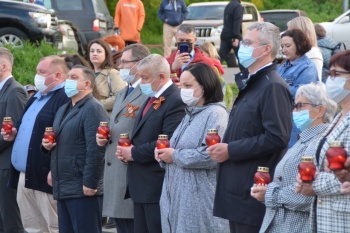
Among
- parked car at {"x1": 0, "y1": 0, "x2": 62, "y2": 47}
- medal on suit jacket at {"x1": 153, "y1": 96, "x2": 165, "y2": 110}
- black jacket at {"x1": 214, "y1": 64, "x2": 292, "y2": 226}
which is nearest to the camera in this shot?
black jacket at {"x1": 214, "y1": 64, "x2": 292, "y2": 226}

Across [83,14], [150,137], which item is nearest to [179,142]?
Answer: [150,137]

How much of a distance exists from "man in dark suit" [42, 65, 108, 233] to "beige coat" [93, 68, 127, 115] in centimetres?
127

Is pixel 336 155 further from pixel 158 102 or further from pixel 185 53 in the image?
pixel 185 53

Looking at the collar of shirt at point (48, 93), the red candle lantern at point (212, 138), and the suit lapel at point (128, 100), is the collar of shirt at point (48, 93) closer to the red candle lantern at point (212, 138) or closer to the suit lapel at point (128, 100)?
the suit lapel at point (128, 100)

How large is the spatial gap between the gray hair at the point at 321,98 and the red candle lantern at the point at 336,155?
0.85 meters

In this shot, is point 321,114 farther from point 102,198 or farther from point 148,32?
point 148,32

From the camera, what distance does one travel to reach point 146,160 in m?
6.98

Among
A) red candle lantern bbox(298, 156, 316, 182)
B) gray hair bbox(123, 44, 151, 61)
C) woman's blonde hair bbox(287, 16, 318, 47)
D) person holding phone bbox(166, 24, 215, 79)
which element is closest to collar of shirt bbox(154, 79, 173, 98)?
gray hair bbox(123, 44, 151, 61)

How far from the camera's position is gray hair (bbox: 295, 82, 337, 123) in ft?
18.2

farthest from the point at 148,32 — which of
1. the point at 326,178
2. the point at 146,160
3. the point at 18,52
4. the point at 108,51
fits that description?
the point at 326,178

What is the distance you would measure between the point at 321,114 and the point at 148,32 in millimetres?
28767

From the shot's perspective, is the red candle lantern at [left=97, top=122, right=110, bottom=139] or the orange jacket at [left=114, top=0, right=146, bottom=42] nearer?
the red candle lantern at [left=97, top=122, right=110, bottom=139]

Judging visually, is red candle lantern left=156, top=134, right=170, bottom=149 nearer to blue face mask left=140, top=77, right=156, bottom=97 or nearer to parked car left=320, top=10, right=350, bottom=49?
blue face mask left=140, top=77, right=156, bottom=97

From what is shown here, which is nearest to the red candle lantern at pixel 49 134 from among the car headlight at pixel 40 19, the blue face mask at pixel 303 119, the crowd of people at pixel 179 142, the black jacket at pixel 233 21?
the crowd of people at pixel 179 142
